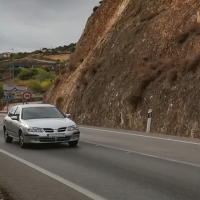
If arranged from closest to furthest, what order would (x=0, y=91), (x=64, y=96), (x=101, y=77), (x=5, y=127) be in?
(x=5, y=127), (x=101, y=77), (x=64, y=96), (x=0, y=91)

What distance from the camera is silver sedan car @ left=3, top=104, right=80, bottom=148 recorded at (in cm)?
1498

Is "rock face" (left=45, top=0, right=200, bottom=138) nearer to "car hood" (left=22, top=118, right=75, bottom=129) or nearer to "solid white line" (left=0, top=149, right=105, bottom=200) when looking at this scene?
"car hood" (left=22, top=118, right=75, bottom=129)

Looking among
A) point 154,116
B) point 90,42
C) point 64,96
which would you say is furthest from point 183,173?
point 90,42

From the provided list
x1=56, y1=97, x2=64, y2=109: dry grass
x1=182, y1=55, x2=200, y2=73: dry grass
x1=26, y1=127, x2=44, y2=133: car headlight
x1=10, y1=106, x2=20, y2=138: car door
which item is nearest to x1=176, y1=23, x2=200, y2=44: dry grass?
x1=182, y1=55, x2=200, y2=73: dry grass

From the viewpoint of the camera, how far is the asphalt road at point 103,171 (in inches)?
320

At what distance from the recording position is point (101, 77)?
34.8m

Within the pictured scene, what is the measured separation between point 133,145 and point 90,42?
33.2 m

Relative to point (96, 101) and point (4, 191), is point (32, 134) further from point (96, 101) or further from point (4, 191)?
point (96, 101)

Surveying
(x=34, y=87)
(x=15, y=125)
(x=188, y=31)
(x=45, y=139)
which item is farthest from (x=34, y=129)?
(x=34, y=87)

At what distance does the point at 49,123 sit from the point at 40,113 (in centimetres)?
150

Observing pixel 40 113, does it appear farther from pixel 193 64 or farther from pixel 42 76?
pixel 42 76

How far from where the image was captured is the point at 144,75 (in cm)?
2830

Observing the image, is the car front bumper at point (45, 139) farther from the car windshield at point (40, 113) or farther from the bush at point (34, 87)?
the bush at point (34, 87)

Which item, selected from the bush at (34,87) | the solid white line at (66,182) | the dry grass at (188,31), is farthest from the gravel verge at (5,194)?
the bush at (34,87)
